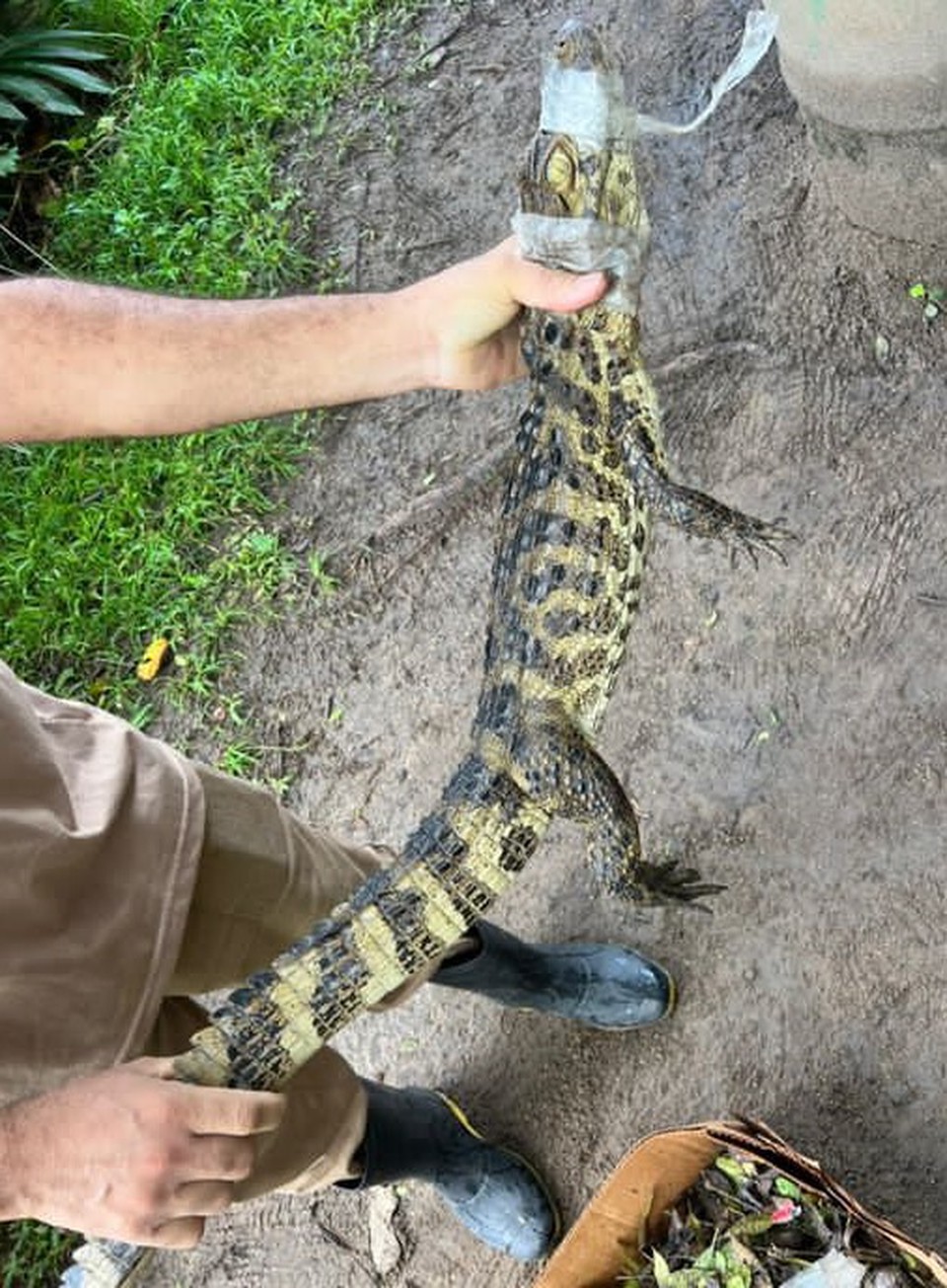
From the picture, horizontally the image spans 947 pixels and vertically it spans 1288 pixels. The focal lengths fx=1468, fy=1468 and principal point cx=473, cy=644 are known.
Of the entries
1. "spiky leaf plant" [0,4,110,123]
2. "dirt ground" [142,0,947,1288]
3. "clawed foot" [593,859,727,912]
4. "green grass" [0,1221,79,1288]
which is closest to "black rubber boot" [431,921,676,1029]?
"dirt ground" [142,0,947,1288]

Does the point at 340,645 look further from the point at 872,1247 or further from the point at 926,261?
the point at 872,1247

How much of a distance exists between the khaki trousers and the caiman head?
127cm

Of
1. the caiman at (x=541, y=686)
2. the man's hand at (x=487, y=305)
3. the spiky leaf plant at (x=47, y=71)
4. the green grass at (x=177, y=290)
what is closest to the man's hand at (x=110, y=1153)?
the caiman at (x=541, y=686)

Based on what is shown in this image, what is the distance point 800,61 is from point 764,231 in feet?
2.33

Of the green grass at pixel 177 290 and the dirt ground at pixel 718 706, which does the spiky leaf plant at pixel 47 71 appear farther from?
the dirt ground at pixel 718 706

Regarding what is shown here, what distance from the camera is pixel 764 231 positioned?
3.78m

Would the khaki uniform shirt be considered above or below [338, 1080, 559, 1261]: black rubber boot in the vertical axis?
above

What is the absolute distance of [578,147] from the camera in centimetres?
260

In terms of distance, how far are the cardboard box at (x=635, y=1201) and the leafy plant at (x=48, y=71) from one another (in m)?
4.83

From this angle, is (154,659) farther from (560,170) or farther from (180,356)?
Result: (560,170)

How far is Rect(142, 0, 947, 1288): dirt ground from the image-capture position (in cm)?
315

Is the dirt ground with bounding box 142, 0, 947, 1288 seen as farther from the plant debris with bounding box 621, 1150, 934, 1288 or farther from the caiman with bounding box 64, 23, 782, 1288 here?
the caiman with bounding box 64, 23, 782, 1288

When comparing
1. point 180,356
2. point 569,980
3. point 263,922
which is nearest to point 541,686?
point 263,922

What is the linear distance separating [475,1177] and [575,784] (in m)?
1.05
